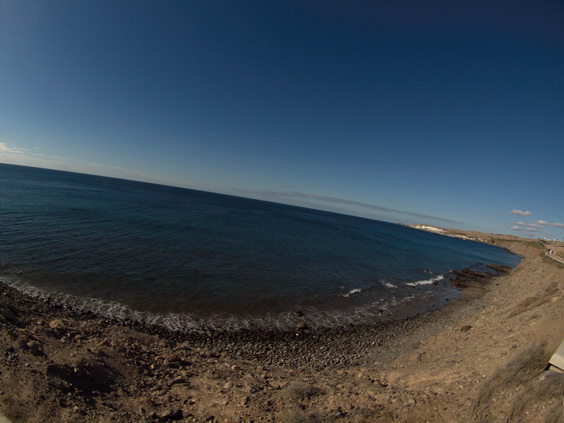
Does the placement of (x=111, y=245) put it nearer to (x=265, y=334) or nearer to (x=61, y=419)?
(x=265, y=334)

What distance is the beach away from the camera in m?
5.80

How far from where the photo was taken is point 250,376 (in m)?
8.62

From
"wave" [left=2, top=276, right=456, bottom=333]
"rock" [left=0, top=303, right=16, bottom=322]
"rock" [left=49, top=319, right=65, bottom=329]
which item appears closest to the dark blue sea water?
"wave" [left=2, top=276, right=456, bottom=333]

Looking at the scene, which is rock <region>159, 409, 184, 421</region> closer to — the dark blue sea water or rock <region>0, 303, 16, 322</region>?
the dark blue sea water

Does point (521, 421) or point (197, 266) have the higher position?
point (521, 421)

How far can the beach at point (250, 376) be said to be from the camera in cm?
580

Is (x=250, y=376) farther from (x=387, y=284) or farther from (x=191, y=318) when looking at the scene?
(x=387, y=284)

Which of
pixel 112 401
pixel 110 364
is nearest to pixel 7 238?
pixel 110 364

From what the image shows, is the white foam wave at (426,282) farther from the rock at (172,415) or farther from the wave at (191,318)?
the rock at (172,415)

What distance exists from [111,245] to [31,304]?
543 inches

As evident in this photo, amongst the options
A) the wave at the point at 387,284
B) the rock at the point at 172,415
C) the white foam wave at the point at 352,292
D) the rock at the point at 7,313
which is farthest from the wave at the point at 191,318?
the wave at the point at 387,284

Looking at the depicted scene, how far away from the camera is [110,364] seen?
311 inches

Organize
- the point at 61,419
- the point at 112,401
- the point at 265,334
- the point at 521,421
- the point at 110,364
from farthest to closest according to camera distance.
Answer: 1. the point at 265,334
2. the point at 110,364
3. the point at 112,401
4. the point at 61,419
5. the point at 521,421

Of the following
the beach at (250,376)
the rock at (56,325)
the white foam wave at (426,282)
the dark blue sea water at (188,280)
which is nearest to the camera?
the beach at (250,376)
